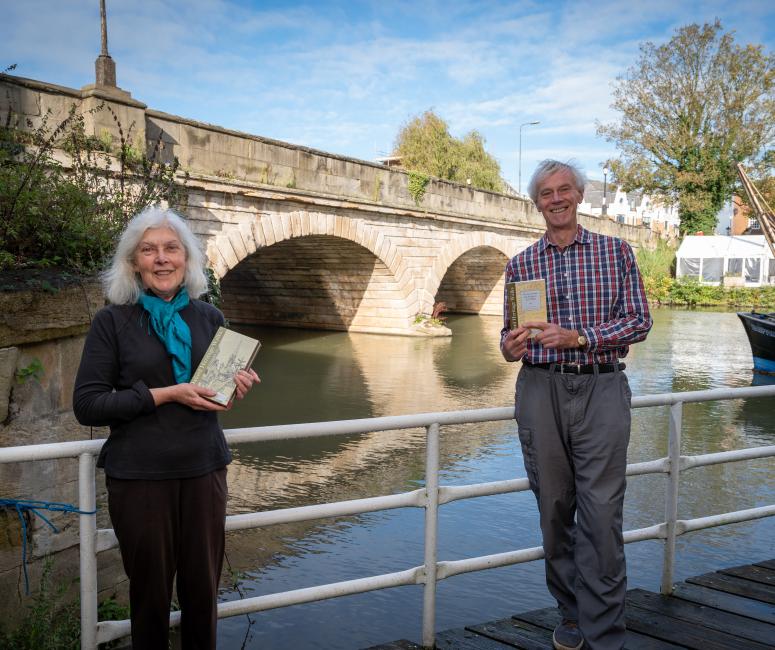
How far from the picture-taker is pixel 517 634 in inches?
110

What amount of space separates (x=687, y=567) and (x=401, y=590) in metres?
1.97

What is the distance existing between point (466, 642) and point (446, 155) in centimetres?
A: 3879

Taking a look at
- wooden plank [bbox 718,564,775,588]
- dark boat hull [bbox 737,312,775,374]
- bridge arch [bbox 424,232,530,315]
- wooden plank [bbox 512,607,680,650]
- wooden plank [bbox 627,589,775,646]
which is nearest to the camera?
wooden plank [bbox 512,607,680,650]

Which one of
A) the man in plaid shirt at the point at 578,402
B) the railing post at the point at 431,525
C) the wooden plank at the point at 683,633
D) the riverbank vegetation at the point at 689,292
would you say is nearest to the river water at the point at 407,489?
the railing post at the point at 431,525

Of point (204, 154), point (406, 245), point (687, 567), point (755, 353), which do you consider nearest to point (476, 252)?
point (406, 245)

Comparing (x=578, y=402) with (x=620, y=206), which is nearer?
(x=578, y=402)

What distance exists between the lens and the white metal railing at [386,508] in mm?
2229

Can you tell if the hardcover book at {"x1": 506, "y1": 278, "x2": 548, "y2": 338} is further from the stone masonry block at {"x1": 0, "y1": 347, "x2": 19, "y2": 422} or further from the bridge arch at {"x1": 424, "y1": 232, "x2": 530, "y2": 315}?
the bridge arch at {"x1": 424, "y1": 232, "x2": 530, "y2": 315}

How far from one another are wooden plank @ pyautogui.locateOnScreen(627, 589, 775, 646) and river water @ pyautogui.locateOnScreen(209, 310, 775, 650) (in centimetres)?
136

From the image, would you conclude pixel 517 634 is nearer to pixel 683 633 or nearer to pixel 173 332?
pixel 683 633

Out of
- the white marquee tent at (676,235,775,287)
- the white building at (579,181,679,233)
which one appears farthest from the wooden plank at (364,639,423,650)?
the white building at (579,181,679,233)

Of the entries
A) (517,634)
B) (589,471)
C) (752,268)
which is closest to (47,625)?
(517,634)

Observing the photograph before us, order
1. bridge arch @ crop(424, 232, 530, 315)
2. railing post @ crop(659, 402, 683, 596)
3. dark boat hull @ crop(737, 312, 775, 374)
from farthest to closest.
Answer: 1. bridge arch @ crop(424, 232, 530, 315)
2. dark boat hull @ crop(737, 312, 775, 374)
3. railing post @ crop(659, 402, 683, 596)

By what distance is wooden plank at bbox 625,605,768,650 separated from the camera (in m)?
2.68
